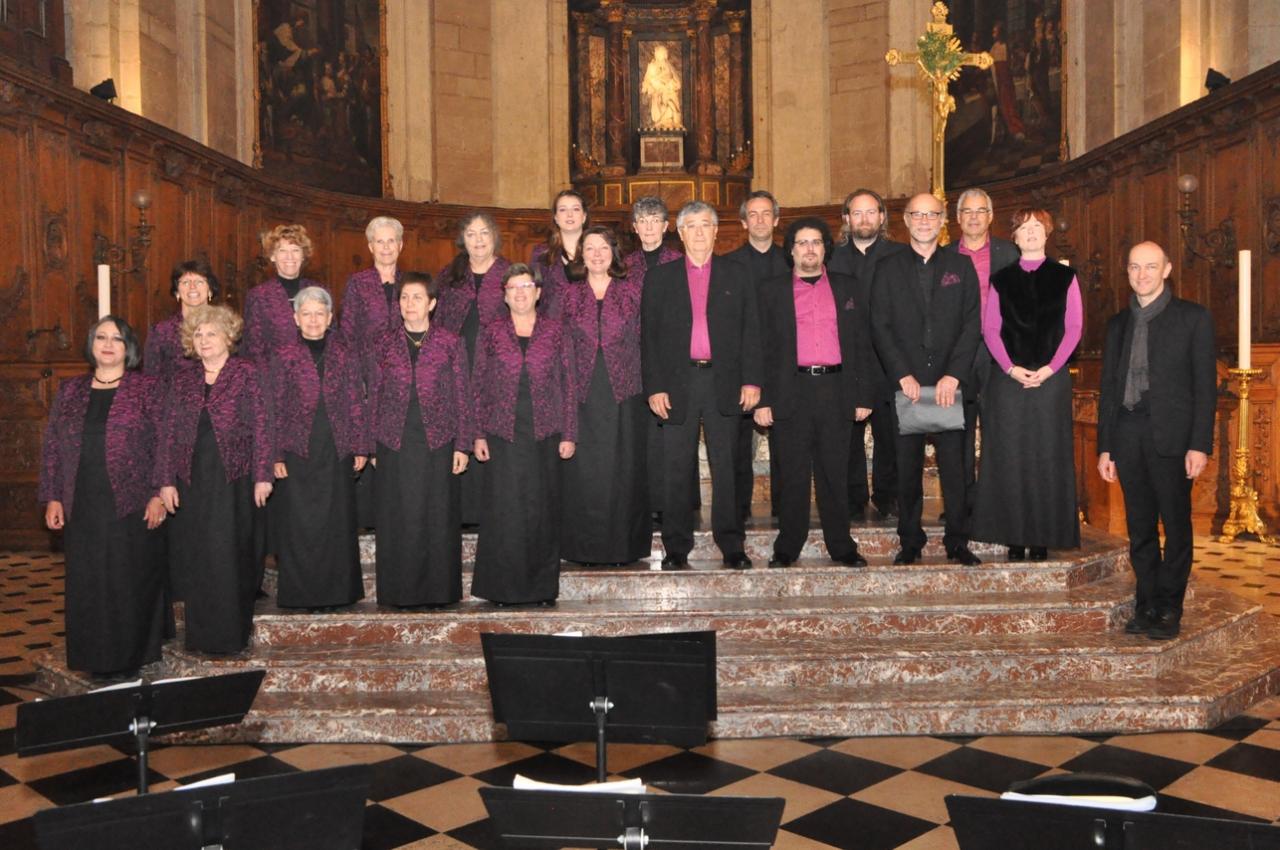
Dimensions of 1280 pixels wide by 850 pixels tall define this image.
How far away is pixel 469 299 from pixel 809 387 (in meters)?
1.76

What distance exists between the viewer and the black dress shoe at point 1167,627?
17.8 ft

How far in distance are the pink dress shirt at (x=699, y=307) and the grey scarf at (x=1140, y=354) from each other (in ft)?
6.16

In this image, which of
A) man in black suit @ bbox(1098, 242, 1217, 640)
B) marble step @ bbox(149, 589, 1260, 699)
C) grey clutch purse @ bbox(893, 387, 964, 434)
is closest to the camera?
marble step @ bbox(149, 589, 1260, 699)

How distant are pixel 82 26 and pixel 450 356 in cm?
781

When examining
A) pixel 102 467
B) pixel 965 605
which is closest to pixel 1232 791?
pixel 965 605

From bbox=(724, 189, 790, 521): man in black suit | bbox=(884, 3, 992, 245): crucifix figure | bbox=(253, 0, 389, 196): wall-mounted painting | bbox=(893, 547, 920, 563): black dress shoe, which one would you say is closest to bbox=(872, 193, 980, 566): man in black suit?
bbox=(893, 547, 920, 563): black dress shoe

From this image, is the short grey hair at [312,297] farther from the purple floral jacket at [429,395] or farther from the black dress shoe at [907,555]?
the black dress shoe at [907,555]

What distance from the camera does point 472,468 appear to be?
6.43m

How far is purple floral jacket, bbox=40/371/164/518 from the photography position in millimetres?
5340

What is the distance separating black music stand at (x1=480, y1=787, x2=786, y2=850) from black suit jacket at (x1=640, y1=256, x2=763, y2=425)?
10.8 feet

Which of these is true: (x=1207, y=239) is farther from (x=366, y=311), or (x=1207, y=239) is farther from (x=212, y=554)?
(x=212, y=554)

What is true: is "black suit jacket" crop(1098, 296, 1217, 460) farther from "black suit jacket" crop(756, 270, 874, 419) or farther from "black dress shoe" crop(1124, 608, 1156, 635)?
"black suit jacket" crop(756, 270, 874, 419)

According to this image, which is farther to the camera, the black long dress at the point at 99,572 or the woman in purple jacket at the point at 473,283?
the woman in purple jacket at the point at 473,283

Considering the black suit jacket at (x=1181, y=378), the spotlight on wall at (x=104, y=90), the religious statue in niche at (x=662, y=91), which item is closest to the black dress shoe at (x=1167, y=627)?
the black suit jacket at (x=1181, y=378)
